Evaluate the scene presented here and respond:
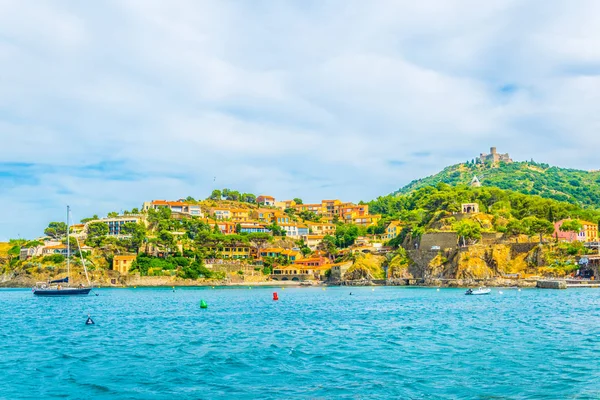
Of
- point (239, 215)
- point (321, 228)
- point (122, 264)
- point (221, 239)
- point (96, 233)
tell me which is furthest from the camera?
point (239, 215)

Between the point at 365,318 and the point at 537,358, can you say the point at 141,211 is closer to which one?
the point at 365,318

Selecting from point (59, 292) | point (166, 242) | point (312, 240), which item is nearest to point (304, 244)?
point (312, 240)

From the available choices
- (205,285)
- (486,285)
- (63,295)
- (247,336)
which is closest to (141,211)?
(205,285)

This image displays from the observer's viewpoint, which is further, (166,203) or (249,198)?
(249,198)

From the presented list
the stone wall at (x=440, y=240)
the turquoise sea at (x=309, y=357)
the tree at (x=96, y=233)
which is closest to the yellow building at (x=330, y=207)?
the stone wall at (x=440, y=240)

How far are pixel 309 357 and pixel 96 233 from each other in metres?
87.5

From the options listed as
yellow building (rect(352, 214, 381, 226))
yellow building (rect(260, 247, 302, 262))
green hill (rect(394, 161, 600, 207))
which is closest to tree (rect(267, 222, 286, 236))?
yellow building (rect(260, 247, 302, 262))

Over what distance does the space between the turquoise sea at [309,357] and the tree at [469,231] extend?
47.7 metres

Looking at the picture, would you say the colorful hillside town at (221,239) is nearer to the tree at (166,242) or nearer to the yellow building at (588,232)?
the tree at (166,242)

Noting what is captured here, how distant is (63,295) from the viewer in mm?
61094

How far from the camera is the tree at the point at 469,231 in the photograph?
81.6m

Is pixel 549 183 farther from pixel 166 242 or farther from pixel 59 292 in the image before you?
pixel 59 292

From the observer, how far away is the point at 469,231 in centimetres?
8181

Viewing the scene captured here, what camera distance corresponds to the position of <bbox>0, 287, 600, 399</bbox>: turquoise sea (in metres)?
15.3
